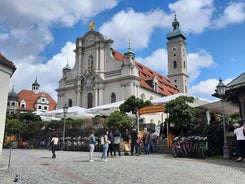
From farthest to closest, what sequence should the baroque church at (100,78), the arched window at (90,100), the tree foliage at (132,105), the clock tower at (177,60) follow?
the clock tower at (177,60) < the arched window at (90,100) < the baroque church at (100,78) < the tree foliage at (132,105)

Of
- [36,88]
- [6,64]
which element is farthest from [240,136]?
[36,88]

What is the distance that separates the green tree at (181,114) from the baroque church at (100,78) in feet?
93.1

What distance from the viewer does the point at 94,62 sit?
50.9 meters

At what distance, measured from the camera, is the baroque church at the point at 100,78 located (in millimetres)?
46594

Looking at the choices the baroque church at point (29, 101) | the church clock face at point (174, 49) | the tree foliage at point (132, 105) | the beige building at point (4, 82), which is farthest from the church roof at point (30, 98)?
the beige building at point (4, 82)

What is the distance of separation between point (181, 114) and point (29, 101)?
7457 cm

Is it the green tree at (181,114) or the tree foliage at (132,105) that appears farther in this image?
the tree foliage at (132,105)

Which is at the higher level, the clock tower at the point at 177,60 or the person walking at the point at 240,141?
the clock tower at the point at 177,60

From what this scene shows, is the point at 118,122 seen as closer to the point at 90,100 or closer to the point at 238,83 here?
the point at 238,83

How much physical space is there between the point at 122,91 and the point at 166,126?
28.2 metres

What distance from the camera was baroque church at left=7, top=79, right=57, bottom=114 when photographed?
76.8m

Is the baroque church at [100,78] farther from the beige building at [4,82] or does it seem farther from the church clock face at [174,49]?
the beige building at [4,82]

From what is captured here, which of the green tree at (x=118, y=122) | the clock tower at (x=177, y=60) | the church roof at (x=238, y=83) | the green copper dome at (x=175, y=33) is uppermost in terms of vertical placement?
the green copper dome at (x=175, y=33)

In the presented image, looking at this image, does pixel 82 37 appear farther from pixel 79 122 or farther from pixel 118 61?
pixel 79 122
